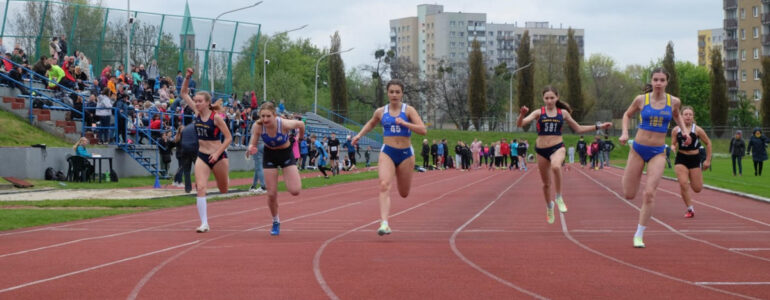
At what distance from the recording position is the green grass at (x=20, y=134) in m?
27.8

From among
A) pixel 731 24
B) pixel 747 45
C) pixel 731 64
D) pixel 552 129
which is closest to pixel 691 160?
pixel 552 129

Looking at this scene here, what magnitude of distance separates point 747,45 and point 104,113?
343 ft

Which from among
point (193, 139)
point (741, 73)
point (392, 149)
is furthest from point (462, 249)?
point (741, 73)

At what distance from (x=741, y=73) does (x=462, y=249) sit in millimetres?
118053

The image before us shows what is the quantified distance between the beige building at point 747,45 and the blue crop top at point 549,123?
10509 centimetres

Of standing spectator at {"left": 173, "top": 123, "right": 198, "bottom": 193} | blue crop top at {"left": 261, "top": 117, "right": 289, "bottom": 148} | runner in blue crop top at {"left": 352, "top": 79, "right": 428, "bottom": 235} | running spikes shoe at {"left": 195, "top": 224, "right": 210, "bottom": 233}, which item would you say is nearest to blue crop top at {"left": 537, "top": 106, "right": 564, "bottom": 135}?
runner in blue crop top at {"left": 352, "top": 79, "right": 428, "bottom": 235}

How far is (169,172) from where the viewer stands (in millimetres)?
32875

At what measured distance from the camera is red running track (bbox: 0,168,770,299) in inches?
311

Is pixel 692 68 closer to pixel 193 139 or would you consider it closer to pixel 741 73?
pixel 741 73

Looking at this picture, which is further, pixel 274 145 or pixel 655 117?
pixel 274 145

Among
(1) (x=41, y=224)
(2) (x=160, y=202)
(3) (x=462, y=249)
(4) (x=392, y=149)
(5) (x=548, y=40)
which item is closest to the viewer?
(3) (x=462, y=249)

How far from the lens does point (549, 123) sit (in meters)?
13.3

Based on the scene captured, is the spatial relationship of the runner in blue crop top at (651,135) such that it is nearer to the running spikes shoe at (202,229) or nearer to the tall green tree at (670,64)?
the running spikes shoe at (202,229)

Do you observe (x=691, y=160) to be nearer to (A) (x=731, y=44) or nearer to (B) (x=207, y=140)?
(B) (x=207, y=140)
